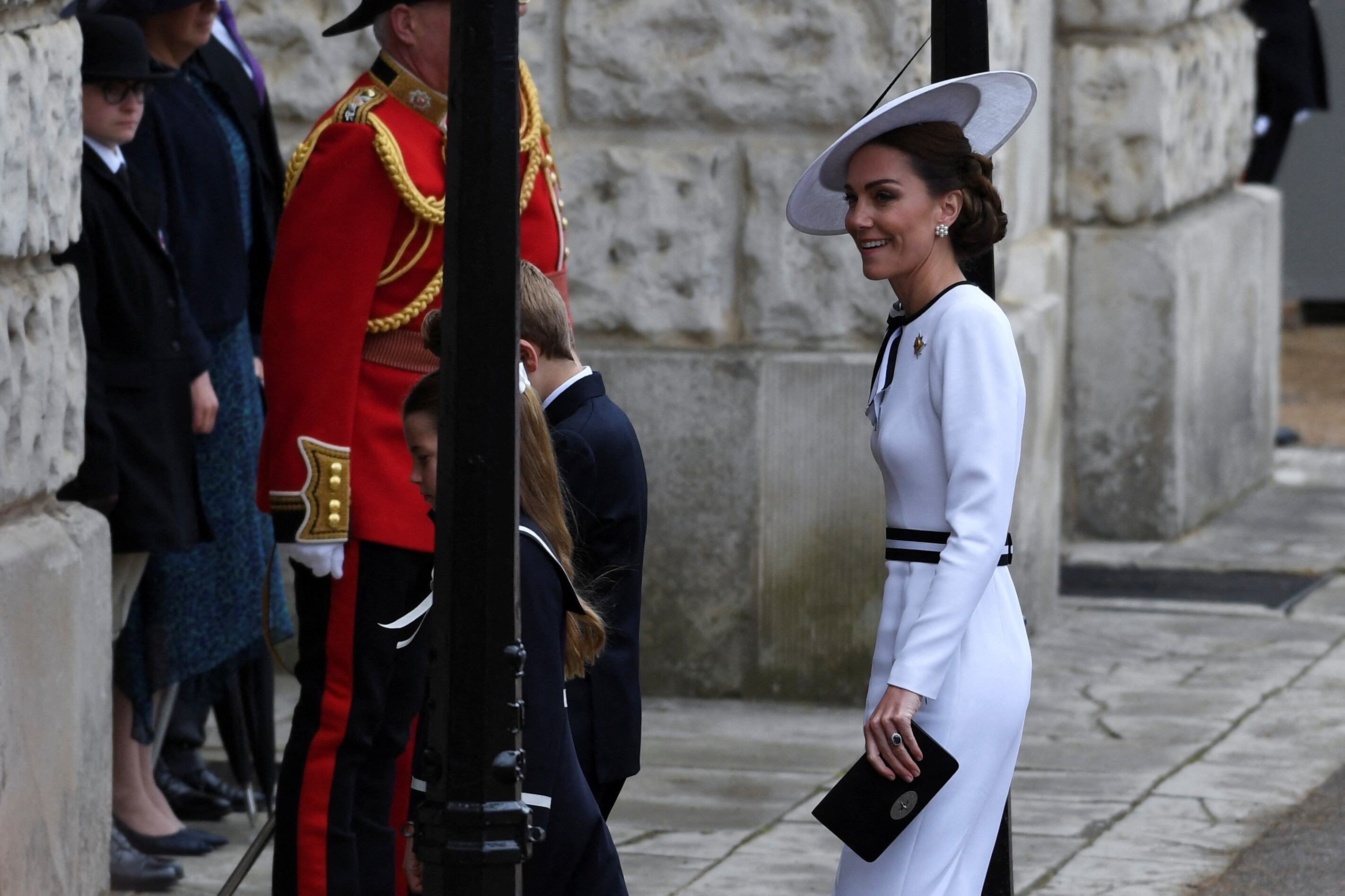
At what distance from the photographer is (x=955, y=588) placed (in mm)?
3201

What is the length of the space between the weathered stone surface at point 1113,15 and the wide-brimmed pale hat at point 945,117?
5.20m

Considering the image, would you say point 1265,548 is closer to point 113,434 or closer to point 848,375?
point 848,375

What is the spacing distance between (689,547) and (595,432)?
286 centimetres

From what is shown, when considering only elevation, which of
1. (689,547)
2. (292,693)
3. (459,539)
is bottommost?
(292,693)

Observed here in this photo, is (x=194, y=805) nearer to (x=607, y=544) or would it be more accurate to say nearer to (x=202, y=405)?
(x=202, y=405)

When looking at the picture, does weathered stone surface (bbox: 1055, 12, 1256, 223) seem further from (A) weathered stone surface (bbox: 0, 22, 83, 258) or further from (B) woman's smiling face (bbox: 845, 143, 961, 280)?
(B) woman's smiling face (bbox: 845, 143, 961, 280)

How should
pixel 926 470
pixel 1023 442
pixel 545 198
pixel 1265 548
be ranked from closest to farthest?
pixel 926 470 → pixel 545 198 → pixel 1023 442 → pixel 1265 548

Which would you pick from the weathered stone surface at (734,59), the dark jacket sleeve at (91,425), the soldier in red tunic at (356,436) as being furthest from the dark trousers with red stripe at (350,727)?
the weathered stone surface at (734,59)

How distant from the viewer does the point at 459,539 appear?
9.84 ft

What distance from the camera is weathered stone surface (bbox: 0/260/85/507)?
4.09 m

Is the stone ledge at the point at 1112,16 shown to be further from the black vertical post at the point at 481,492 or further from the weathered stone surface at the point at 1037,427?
the black vertical post at the point at 481,492

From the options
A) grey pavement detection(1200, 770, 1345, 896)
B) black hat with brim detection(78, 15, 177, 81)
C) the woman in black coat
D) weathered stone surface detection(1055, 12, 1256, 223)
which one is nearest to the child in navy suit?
the woman in black coat

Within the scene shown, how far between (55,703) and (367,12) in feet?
4.62

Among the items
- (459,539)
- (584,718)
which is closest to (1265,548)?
(584,718)
